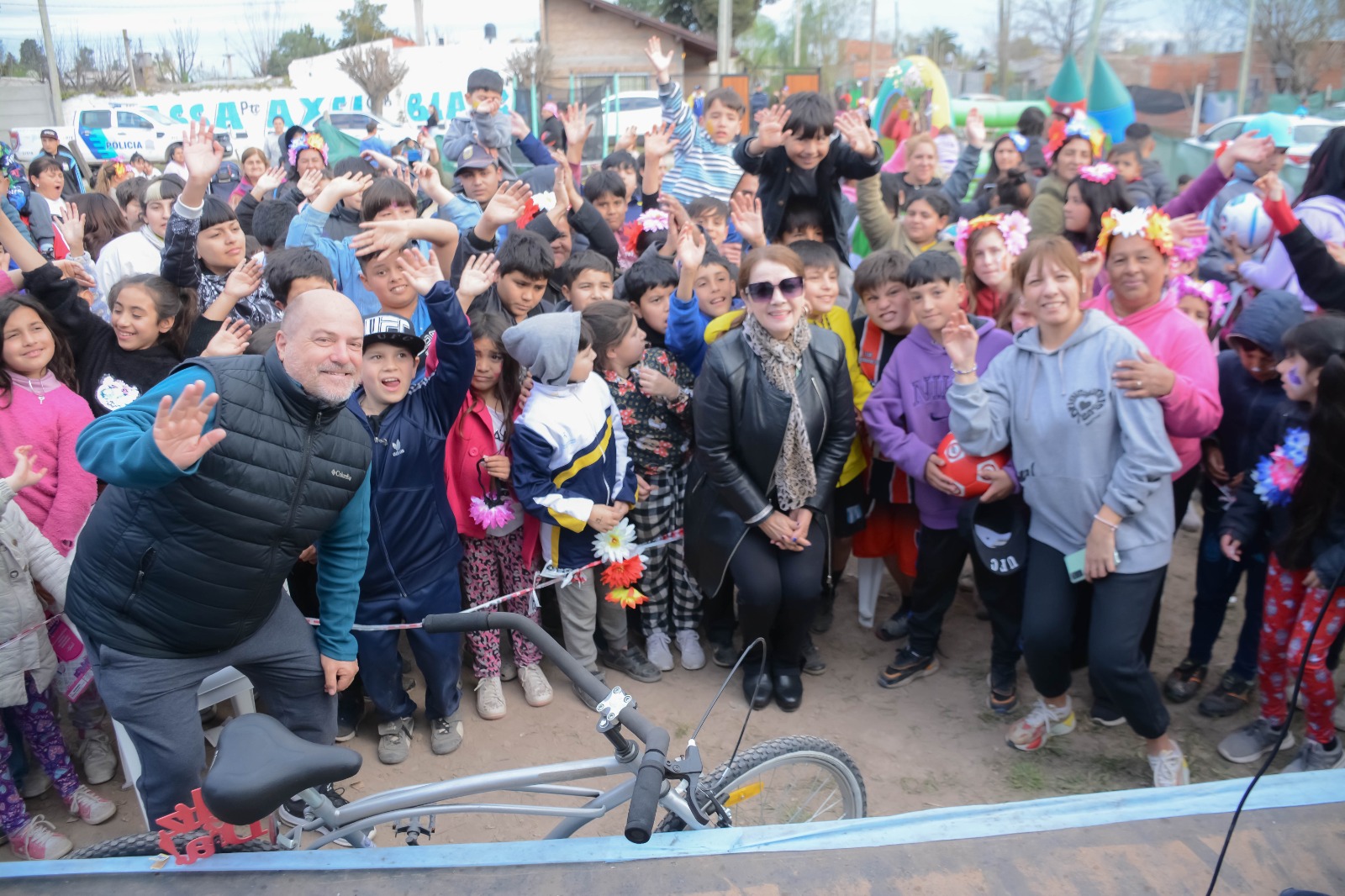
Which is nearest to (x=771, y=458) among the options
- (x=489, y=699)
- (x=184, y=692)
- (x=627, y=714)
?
(x=489, y=699)

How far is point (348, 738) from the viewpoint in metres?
3.88

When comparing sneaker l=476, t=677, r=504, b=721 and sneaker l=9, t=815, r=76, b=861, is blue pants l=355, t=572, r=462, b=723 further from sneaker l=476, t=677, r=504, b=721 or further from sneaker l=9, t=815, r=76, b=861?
sneaker l=9, t=815, r=76, b=861

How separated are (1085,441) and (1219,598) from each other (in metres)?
1.20

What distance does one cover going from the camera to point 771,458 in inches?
151

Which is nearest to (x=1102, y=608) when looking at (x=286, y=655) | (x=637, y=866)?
(x=637, y=866)

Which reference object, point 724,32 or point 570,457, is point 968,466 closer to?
point 570,457

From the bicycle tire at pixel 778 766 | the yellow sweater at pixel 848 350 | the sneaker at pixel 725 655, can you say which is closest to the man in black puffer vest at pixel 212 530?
the bicycle tire at pixel 778 766

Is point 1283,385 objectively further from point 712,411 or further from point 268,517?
point 268,517

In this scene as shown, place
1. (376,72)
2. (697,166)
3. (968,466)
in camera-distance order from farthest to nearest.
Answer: (376,72) < (697,166) < (968,466)

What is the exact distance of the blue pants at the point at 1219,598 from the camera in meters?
3.87

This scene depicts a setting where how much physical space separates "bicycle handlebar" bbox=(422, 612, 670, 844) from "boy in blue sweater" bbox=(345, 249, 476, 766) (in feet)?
4.57

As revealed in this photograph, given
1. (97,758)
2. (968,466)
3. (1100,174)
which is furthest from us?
(1100,174)

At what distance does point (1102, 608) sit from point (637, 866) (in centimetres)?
205

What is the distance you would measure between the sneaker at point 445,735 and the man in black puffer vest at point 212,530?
1.19 m
